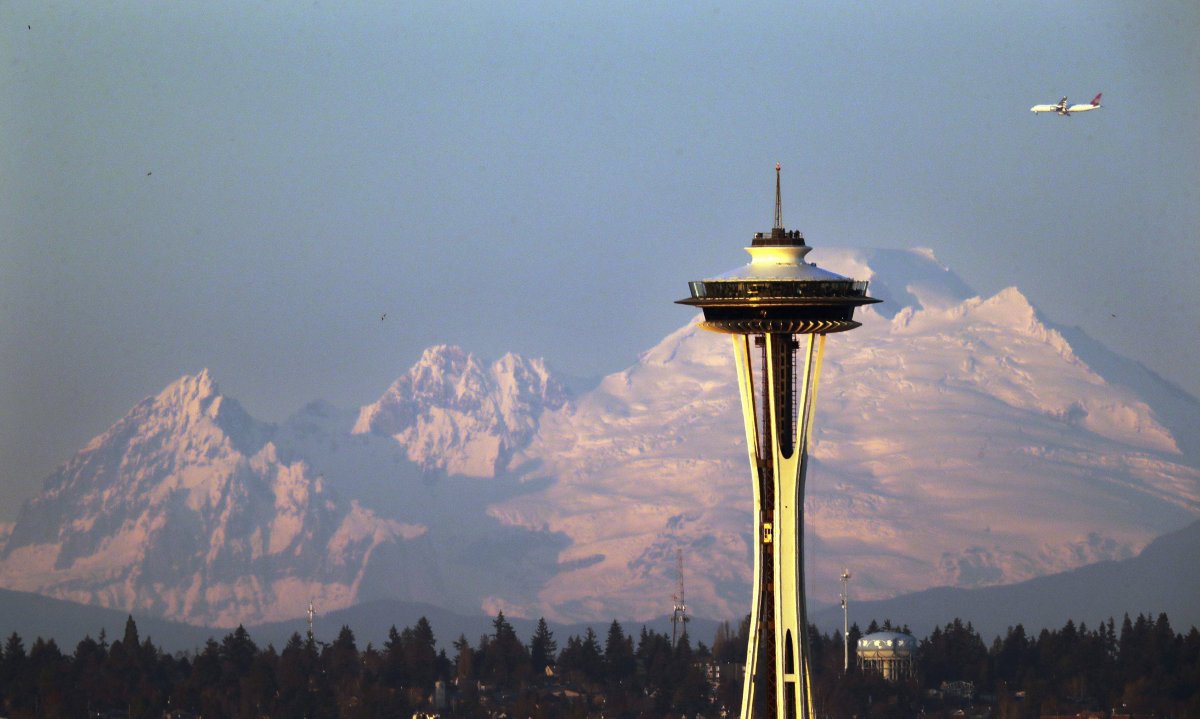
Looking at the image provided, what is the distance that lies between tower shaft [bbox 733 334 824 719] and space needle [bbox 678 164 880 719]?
6 cm

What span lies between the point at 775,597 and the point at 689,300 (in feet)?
56.3

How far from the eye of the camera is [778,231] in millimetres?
173375

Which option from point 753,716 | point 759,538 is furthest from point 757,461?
point 753,716

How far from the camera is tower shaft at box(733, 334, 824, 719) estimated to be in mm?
169625

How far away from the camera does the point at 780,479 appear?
170 m

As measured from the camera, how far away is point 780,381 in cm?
17025

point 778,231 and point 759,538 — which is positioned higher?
point 778,231

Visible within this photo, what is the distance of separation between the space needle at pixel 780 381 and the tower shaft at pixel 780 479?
0.06 metres

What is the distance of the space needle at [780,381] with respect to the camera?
170m

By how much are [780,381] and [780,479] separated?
5.41m

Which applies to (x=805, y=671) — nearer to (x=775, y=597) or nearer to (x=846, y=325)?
(x=775, y=597)

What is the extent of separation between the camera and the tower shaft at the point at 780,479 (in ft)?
557

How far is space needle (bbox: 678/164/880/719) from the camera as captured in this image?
16975 centimetres

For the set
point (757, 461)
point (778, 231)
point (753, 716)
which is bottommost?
point (753, 716)
